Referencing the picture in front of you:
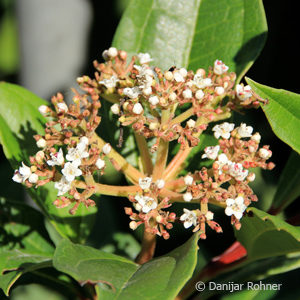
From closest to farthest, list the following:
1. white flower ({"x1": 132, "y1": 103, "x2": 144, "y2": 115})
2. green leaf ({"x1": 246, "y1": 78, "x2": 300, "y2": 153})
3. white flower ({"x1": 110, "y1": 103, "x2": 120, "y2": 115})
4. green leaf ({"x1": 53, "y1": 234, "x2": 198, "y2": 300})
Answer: green leaf ({"x1": 53, "y1": 234, "x2": 198, "y2": 300}) → green leaf ({"x1": 246, "y1": 78, "x2": 300, "y2": 153}) → white flower ({"x1": 132, "y1": 103, "x2": 144, "y2": 115}) → white flower ({"x1": 110, "y1": 103, "x2": 120, "y2": 115})

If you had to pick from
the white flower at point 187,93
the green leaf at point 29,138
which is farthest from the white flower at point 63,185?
the white flower at point 187,93

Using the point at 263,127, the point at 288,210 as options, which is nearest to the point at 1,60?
the point at 263,127

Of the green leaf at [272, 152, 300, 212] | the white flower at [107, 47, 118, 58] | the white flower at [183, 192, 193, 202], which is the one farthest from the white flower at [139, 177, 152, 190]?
the green leaf at [272, 152, 300, 212]

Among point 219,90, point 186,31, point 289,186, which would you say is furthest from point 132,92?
point 289,186

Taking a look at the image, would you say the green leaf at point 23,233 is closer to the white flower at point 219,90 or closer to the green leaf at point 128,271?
the green leaf at point 128,271

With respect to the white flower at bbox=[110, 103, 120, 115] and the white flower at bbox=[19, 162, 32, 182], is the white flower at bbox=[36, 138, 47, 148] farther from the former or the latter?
the white flower at bbox=[110, 103, 120, 115]
